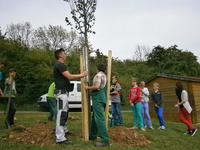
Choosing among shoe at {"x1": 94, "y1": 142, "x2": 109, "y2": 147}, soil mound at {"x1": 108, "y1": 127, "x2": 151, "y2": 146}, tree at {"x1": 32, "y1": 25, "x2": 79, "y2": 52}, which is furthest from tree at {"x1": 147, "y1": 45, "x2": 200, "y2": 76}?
shoe at {"x1": 94, "y1": 142, "x2": 109, "y2": 147}

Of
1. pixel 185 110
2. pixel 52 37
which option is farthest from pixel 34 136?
pixel 52 37

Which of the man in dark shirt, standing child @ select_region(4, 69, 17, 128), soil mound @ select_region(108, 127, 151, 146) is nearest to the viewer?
the man in dark shirt

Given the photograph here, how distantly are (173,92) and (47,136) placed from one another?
31.7 ft

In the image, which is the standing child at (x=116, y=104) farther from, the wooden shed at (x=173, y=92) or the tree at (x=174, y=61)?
the tree at (x=174, y=61)

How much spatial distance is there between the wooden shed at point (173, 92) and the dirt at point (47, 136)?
7296mm

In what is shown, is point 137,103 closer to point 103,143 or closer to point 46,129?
point 103,143

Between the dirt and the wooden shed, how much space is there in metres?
7.30

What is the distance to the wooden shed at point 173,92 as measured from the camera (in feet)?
37.0

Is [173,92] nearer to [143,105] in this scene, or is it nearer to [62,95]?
[143,105]

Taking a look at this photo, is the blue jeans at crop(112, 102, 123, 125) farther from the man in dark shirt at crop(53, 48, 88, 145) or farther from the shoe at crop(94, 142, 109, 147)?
the man in dark shirt at crop(53, 48, 88, 145)

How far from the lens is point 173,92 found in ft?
40.4

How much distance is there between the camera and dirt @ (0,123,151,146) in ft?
14.8

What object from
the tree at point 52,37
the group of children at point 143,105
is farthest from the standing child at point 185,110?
the tree at point 52,37

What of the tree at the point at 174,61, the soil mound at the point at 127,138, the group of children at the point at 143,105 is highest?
the tree at the point at 174,61
